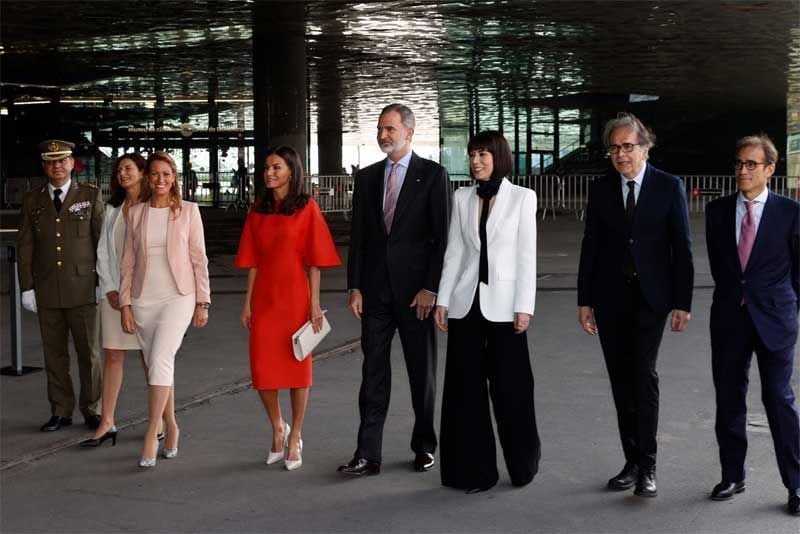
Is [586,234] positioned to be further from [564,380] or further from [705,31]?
[705,31]

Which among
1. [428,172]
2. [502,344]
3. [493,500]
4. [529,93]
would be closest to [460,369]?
[502,344]

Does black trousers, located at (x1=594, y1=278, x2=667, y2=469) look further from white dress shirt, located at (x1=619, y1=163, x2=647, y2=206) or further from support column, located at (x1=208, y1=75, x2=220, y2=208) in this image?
support column, located at (x1=208, y1=75, x2=220, y2=208)

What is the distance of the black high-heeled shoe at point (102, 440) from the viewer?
6113 mm

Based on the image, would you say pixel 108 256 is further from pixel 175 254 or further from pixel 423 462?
pixel 423 462

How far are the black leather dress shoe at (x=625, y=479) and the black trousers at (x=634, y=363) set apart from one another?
44 millimetres

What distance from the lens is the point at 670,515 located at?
4840mm

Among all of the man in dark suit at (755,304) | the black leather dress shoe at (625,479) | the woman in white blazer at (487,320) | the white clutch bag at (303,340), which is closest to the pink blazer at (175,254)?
the white clutch bag at (303,340)

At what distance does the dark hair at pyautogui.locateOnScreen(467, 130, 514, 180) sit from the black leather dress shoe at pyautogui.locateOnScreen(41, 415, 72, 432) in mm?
3240

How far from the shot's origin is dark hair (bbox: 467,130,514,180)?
17.2 feet

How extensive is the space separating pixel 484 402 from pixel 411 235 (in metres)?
0.98

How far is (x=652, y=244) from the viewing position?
5.10m

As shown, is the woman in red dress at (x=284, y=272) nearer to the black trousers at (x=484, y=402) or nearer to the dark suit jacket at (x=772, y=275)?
the black trousers at (x=484, y=402)

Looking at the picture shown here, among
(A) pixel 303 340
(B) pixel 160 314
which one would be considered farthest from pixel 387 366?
(B) pixel 160 314

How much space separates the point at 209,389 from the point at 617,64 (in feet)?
73.7
